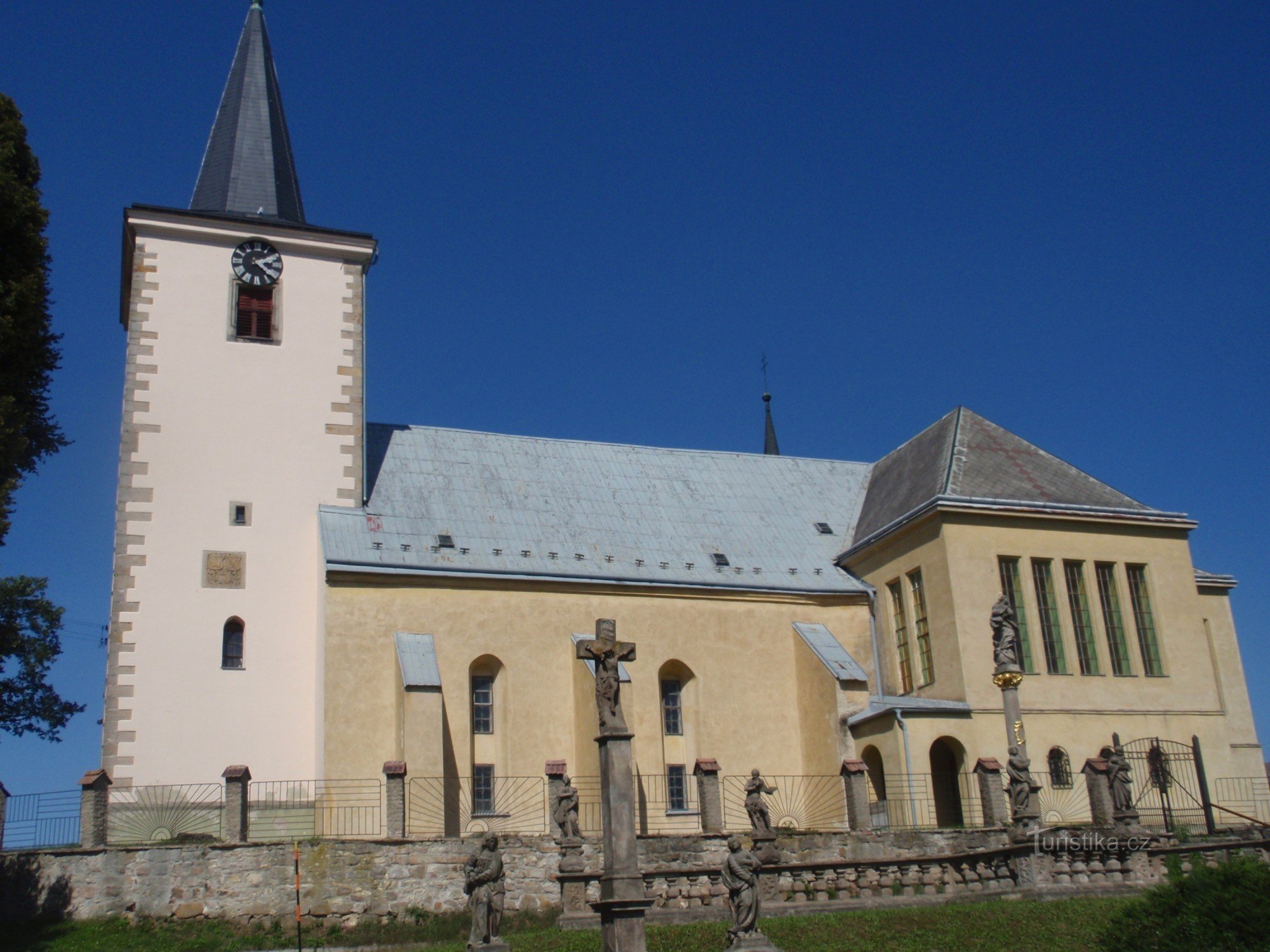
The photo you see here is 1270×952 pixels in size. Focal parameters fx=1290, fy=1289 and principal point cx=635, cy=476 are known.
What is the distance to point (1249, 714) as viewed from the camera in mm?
29812

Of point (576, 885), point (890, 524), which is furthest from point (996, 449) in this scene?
point (576, 885)

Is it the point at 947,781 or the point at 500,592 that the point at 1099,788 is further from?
the point at 500,592

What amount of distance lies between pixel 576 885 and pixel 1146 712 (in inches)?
582

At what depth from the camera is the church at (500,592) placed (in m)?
25.7

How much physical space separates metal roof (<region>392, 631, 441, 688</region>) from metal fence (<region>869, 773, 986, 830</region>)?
9.10m

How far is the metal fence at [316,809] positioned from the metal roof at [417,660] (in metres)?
2.12

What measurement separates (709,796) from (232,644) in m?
10.2

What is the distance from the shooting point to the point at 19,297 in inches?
854

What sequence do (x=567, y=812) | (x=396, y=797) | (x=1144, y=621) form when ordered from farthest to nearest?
(x=1144, y=621)
(x=396, y=797)
(x=567, y=812)

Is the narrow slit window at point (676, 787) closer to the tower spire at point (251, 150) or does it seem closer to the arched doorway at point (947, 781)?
the arched doorway at point (947, 781)

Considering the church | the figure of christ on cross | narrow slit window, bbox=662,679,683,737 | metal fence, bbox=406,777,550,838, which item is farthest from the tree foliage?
narrow slit window, bbox=662,679,683,737

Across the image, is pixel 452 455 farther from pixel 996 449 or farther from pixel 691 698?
pixel 996 449

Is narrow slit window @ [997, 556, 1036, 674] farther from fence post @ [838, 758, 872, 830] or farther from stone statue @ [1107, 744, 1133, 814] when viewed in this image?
fence post @ [838, 758, 872, 830]

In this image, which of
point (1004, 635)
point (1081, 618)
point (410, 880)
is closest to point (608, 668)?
point (410, 880)
